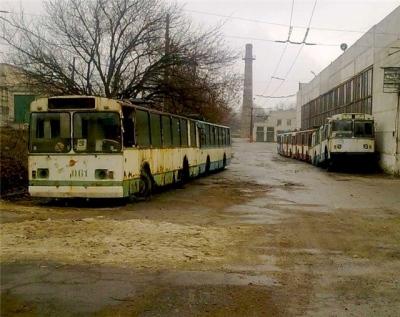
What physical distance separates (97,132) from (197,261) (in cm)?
695

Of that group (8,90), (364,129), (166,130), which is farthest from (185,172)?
(364,129)

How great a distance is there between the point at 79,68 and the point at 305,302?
21991 mm

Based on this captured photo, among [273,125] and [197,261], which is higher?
[273,125]

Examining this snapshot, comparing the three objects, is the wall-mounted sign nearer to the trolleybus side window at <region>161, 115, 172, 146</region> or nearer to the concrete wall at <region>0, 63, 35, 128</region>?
the trolleybus side window at <region>161, 115, 172, 146</region>

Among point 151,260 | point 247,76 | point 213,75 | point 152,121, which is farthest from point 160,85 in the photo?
point 247,76

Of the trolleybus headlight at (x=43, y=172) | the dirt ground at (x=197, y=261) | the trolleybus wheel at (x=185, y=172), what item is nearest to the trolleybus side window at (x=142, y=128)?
the dirt ground at (x=197, y=261)

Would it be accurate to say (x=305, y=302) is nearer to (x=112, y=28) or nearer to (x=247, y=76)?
(x=112, y=28)

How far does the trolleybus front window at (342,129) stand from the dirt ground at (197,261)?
1800 centimetres

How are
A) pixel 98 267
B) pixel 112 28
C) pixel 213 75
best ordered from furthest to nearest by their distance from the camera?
pixel 213 75 < pixel 112 28 < pixel 98 267

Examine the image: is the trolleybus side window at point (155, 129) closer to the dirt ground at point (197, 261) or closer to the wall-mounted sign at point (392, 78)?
the dirt ground at point (197, 261)

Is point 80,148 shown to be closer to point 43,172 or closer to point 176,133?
point 43,172

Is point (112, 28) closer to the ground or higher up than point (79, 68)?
higher up

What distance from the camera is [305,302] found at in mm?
5691

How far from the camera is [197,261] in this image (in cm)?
750
